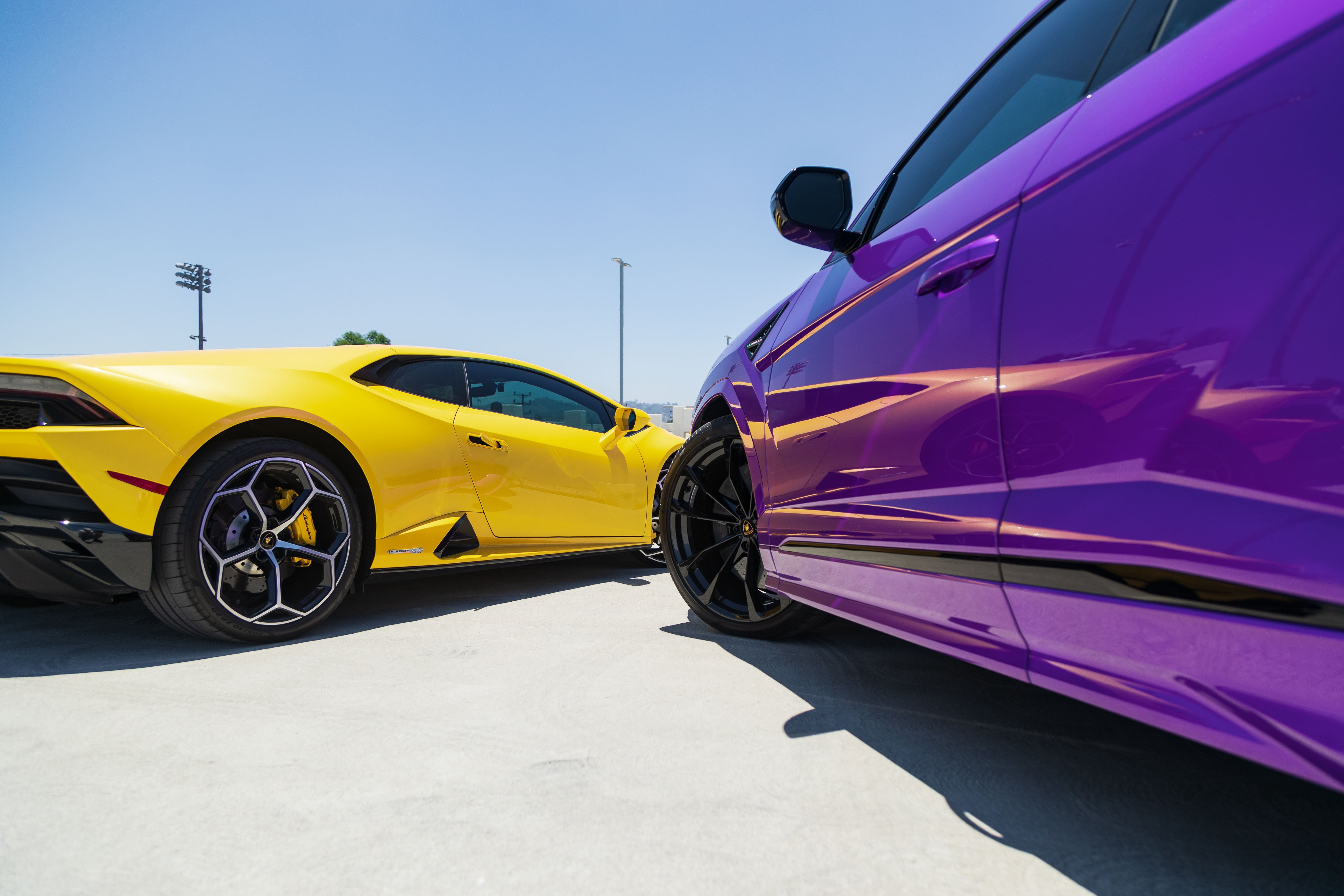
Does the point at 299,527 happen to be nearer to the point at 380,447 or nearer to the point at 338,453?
the point at 338,453

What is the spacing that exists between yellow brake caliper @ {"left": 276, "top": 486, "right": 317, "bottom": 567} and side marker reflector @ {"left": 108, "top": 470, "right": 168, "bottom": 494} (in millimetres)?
415

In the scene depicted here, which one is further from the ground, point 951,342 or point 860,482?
point 951,342

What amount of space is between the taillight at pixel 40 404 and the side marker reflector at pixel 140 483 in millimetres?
185

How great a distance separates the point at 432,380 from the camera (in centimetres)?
344

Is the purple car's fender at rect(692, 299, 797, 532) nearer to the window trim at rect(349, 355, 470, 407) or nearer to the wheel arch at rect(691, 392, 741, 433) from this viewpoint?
the wheel arch at rect(691, 392, 741, 433)

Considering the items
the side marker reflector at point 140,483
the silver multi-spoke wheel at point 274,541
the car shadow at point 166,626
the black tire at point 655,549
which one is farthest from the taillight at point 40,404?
the black tire at point 655,549

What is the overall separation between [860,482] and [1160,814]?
0.89m

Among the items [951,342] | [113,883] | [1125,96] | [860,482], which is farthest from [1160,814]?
[113,883]

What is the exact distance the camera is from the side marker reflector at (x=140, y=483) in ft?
7.61

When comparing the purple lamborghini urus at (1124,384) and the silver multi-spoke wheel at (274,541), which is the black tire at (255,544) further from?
the purple lamborghini urus at (1124,384)

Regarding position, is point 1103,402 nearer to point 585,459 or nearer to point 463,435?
point 463,435

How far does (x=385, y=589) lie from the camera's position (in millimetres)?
3885

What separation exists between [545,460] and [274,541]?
1412 mm

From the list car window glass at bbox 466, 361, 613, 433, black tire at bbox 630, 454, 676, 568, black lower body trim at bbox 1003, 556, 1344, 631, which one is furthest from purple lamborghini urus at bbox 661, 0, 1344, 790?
black tire at bbox 630, 454, 676, 568
